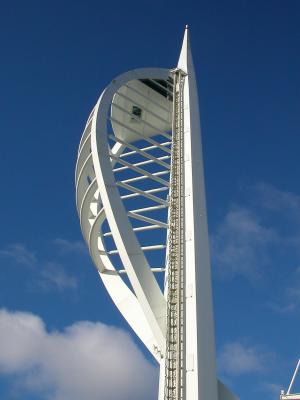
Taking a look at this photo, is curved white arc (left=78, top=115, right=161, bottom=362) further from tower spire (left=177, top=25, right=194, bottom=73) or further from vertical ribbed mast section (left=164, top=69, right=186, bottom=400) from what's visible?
tower spire (left=177, top=25, right=194, bottom=73)

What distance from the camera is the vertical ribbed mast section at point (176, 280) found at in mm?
14375

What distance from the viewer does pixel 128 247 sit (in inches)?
645

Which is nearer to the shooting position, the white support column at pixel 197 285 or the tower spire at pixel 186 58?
the white support column at pixel 197 285

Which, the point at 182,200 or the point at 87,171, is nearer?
the point at 182,200

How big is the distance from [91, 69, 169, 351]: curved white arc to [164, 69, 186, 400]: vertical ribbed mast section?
0.53 meters

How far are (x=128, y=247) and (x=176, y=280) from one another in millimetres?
1781

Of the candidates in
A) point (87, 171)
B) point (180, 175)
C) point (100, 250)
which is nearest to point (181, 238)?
point (180, 175)

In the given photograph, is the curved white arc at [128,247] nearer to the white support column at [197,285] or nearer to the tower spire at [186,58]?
the white support column at [197,285]

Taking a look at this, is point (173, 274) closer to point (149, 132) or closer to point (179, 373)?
point (179, 373)

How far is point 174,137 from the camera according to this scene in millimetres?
20250

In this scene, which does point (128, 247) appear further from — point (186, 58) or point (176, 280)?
point (186, 58)

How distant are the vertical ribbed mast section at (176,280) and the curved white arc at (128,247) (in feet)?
1.74

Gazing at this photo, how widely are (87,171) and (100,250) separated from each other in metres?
3.48

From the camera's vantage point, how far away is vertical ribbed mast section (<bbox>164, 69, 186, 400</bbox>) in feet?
47.2
